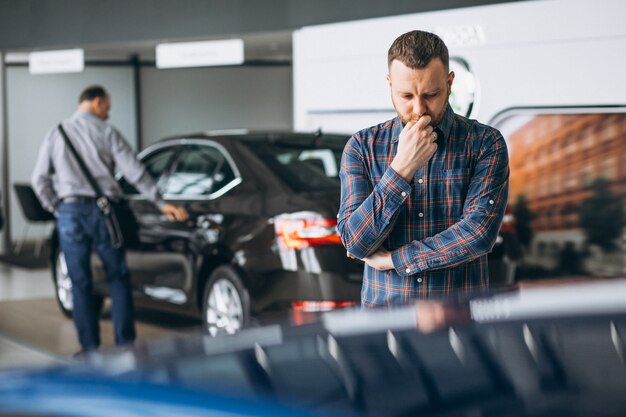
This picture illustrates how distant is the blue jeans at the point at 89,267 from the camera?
7.39 meters

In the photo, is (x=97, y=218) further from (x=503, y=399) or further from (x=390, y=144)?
(x=503, y=399)

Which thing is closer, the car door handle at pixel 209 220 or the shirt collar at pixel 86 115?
the car door handle at pixel 209 220

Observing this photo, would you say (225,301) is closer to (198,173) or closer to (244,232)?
(244,232)

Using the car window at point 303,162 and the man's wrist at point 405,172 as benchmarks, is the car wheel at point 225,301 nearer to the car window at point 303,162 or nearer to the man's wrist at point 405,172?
the car window at point 303,162

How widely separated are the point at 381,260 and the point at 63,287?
272 inches

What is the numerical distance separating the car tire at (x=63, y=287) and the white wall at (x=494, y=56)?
8.89 feet

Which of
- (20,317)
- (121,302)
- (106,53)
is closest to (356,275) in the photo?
(121,302)

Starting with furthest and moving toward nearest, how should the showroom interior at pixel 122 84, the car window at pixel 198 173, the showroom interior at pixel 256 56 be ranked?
the showroom interior at pixel 122 84 → the showroom interior at pixel 256 56 → the car window at pixel 198 173

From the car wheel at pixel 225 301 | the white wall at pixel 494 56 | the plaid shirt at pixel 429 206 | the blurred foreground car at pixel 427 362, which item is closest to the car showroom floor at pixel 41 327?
the car wheel at pixel 225 301

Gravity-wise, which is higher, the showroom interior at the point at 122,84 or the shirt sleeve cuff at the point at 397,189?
the showroom interior at the point at 122,84

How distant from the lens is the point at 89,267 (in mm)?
7551

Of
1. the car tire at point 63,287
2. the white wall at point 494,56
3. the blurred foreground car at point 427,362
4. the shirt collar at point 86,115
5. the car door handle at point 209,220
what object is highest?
the white wall at point 494,56

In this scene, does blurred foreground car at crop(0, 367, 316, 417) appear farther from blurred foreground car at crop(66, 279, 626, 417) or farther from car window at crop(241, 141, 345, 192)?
car window at crop(241, 141, 345, 192)

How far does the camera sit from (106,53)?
1712 cm
